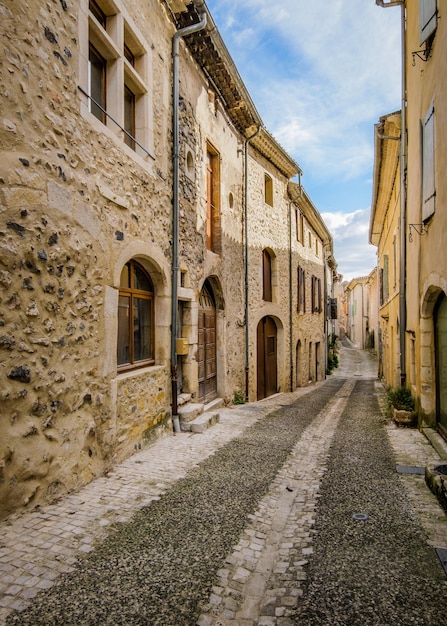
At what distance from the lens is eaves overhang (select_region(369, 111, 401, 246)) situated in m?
8.38

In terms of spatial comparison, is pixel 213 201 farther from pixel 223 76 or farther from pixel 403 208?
pixel 403 208

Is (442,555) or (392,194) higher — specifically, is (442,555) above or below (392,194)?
below

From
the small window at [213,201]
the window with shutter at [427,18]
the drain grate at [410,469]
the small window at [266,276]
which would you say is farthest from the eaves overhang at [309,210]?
the drain grate at [410,469]

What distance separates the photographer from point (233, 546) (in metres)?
2.87

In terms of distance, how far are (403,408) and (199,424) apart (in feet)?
11.7

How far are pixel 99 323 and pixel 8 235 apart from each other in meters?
1.41

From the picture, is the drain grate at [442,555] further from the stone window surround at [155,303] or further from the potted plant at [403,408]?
the potted plant at [403,408]

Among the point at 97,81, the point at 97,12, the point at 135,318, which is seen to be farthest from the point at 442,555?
the point at 97,12

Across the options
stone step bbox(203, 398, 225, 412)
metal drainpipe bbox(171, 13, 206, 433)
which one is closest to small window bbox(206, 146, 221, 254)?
metal drainpipe bbox(171, 13, 206, 433)

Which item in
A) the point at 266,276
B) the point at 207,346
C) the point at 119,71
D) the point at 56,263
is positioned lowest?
the point at 207,346

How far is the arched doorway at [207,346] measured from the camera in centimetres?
781

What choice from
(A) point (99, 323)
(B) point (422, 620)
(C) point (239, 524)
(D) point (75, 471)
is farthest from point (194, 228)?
(B) point (422, 620)

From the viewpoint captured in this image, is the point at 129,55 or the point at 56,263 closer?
the point at 56,263

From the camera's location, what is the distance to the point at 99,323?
13.8 ft
